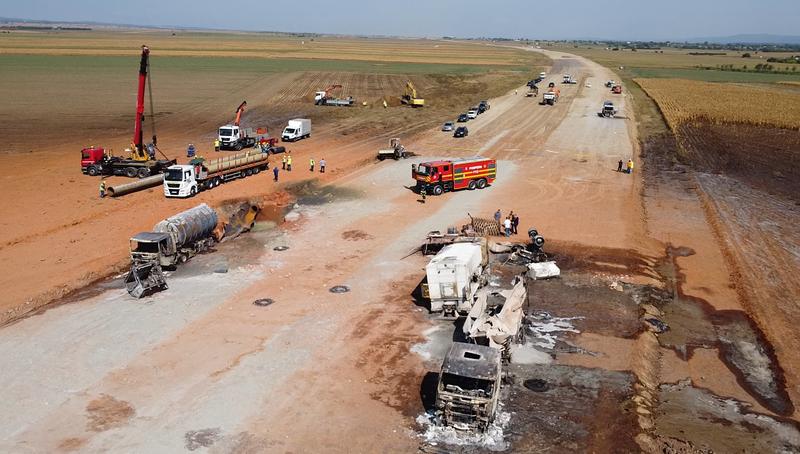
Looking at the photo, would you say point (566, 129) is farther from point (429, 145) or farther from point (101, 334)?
point (101, 334)

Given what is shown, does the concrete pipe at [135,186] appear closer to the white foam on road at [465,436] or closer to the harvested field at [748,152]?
the white foam on road at [465,436]

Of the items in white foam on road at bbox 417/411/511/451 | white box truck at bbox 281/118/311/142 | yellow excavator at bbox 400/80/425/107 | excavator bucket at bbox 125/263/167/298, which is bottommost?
white foam on road at bbox 417/411/511/451

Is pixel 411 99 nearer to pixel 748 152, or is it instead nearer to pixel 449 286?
pixel 748 152

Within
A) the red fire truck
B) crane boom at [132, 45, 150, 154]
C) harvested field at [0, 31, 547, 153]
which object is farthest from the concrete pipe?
the red fire truck

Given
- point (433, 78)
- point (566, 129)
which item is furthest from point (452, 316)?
point (433, 78)

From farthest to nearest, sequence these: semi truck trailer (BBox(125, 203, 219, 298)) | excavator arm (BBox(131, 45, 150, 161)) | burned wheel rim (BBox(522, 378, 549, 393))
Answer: excavator arm (BBox(131, 45, 150, 161)) → semi truck trailer (BBox(125, 203, 219, 298)) → burned wheel rim (BBox(522, 378, 549, 393))

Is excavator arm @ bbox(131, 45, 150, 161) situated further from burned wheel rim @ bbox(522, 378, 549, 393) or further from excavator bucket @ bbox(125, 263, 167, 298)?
burned wheel rim @ bbox(522, 378, 549, 393)

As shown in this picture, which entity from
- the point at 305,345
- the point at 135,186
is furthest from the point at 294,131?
the point at 305,345
